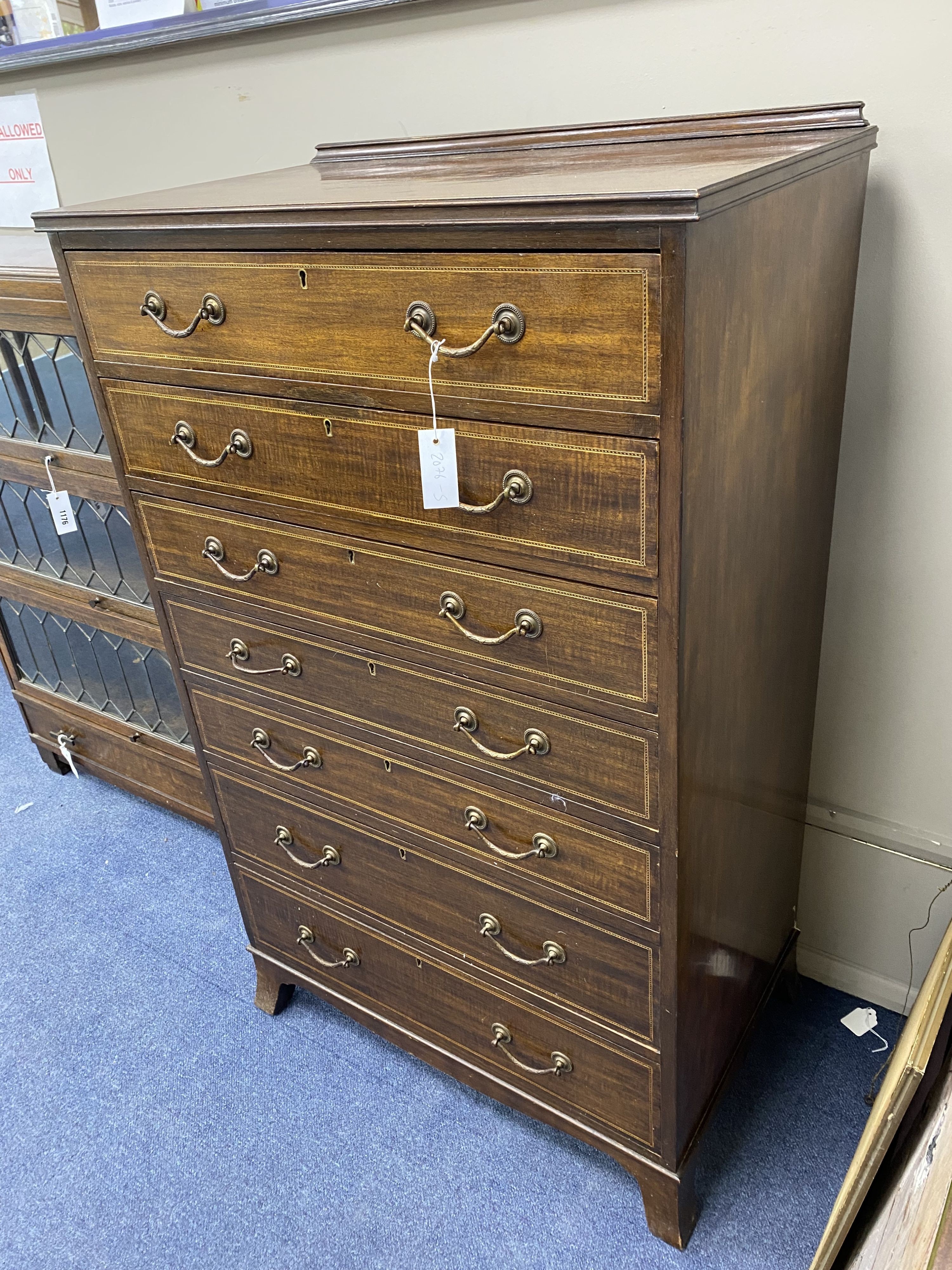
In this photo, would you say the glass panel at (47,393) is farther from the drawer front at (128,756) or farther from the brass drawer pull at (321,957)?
the brass drawer pull at (321,957)

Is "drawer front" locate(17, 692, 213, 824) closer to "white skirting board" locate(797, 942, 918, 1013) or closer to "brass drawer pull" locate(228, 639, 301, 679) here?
"brass drawer pull" locate(228, 639, 301, 679)

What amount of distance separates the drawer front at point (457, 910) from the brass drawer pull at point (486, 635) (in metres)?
0.35

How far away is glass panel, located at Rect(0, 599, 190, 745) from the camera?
189 cm

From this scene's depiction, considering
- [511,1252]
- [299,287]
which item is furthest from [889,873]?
[299,287]

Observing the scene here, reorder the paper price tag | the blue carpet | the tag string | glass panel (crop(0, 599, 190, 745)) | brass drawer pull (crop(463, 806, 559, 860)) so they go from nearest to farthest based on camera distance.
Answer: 1. the tag string
2. brass drawer pull (crop(463, 806, 559, 860))
3. the blue carpet
4. the paper price tag
5. glass panel (crop(0, 599, 190, 745))

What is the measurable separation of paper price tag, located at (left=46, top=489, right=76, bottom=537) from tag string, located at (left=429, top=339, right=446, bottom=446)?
111cm

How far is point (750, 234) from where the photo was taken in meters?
0.81

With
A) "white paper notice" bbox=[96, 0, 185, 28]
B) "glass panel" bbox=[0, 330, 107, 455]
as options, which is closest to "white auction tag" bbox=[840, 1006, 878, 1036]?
"glass panel" bbox=[0, 330, 107, 455]

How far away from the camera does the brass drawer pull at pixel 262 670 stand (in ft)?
3.97

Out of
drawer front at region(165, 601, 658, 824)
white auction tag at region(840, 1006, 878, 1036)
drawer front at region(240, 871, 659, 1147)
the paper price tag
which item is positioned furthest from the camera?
the paper price tag

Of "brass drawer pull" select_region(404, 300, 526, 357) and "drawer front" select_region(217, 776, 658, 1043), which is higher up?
"brass drawer pull" select_region(404, 300, 526, 357)

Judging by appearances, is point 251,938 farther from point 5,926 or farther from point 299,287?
point 299,287

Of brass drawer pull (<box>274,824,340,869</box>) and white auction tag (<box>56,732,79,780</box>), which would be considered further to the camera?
white auction tag (<box>56,732,79,780</box>)

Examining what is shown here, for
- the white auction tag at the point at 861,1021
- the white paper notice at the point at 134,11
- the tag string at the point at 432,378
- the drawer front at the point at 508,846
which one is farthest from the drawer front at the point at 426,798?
the white paper notice at the point at 134,11
